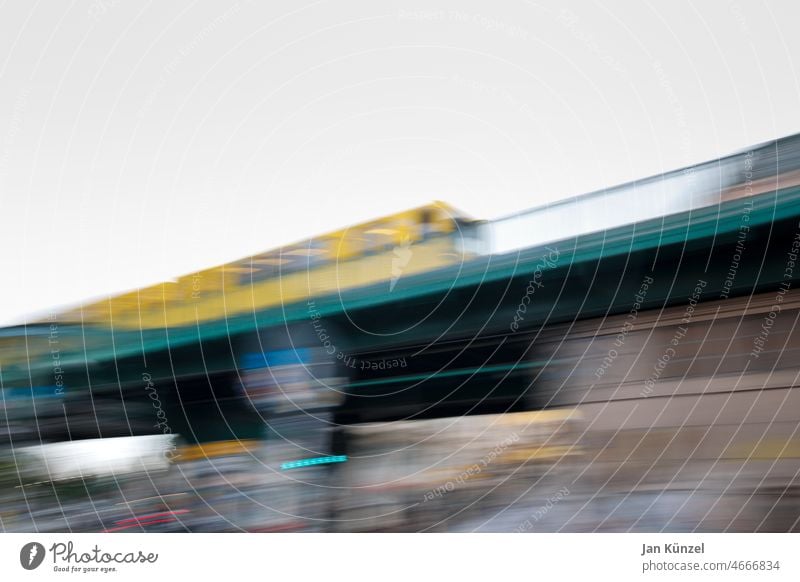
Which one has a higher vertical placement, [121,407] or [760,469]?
[121,407]

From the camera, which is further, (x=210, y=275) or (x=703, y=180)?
(x=210, y=275)

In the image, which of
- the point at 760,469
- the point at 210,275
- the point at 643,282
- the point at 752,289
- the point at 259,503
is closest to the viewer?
the point at 760,469

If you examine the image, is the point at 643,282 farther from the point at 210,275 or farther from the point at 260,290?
the point at 210,275

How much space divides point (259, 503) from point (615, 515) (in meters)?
0.91

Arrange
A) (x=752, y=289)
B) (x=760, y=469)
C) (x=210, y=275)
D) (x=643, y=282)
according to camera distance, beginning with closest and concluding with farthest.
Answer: (x=760, y=469) < (x=752, y=289) < (x=643, y=282) < (x=210, y=275)

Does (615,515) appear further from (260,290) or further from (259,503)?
(260,290)

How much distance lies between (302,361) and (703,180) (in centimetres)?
111

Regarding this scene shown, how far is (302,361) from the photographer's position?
1791 millimetres

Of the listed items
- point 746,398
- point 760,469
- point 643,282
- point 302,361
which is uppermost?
point 643,282

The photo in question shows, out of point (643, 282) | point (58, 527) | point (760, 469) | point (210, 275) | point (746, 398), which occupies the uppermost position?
point (210, 275)

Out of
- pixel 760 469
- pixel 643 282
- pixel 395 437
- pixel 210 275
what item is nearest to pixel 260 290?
pixel 210 275

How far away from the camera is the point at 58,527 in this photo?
5.98ft

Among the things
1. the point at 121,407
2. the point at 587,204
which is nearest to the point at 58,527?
the point at 121,407

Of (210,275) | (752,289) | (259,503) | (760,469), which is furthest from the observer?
(210,275)
